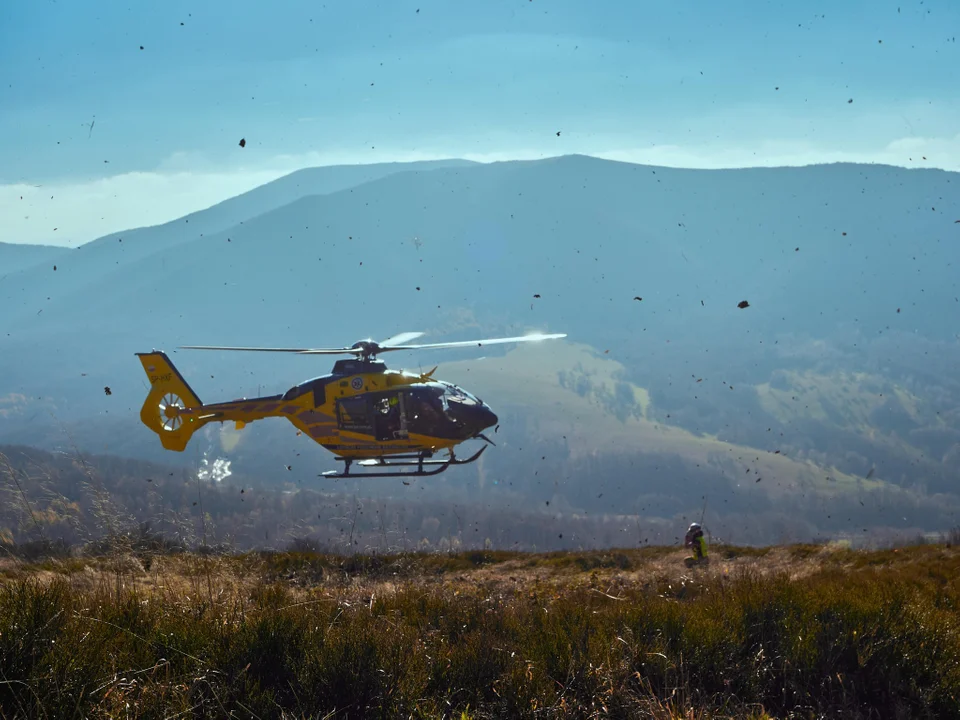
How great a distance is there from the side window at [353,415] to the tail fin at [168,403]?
18.2ft

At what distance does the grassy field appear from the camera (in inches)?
196

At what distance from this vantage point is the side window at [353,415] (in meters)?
20.8

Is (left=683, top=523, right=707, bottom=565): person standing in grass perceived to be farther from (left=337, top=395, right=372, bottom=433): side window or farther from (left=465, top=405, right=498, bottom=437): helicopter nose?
(left=337, top=395, right=372, bottom=433): side window

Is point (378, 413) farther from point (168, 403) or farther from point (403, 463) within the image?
point (168, 403)

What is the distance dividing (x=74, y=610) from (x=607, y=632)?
189 inches

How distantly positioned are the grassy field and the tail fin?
15710 mm

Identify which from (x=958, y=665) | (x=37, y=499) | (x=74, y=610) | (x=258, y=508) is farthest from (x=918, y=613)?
(x=258, y=508)

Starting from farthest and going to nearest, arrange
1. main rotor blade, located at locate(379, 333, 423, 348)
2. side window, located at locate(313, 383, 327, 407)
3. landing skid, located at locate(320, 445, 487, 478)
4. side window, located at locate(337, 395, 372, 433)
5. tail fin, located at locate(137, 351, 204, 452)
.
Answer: tail fin, located at locate(137, 351, 204, 452) → side window, located at locate(313, 383, 327, 407) → side window, located at locate(337, 395, 372, 433) → landing skid, located at locate(320, 445, 487, 478) → main rotor blade, located at locate(379, 333, 423, 348)

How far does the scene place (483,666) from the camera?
19.6 ft

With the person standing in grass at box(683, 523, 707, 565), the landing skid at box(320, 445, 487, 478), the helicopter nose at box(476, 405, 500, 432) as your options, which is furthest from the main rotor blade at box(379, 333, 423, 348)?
the person standing in grass at box(683, 523, 707, 565)

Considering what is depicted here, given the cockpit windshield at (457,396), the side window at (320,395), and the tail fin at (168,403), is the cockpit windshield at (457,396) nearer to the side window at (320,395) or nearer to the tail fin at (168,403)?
the side window at (320,395)

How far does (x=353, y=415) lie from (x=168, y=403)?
7.11 meters

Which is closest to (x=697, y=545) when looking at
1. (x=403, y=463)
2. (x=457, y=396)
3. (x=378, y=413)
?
(x=457, y=396)

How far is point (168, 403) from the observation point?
23359 millimetres
